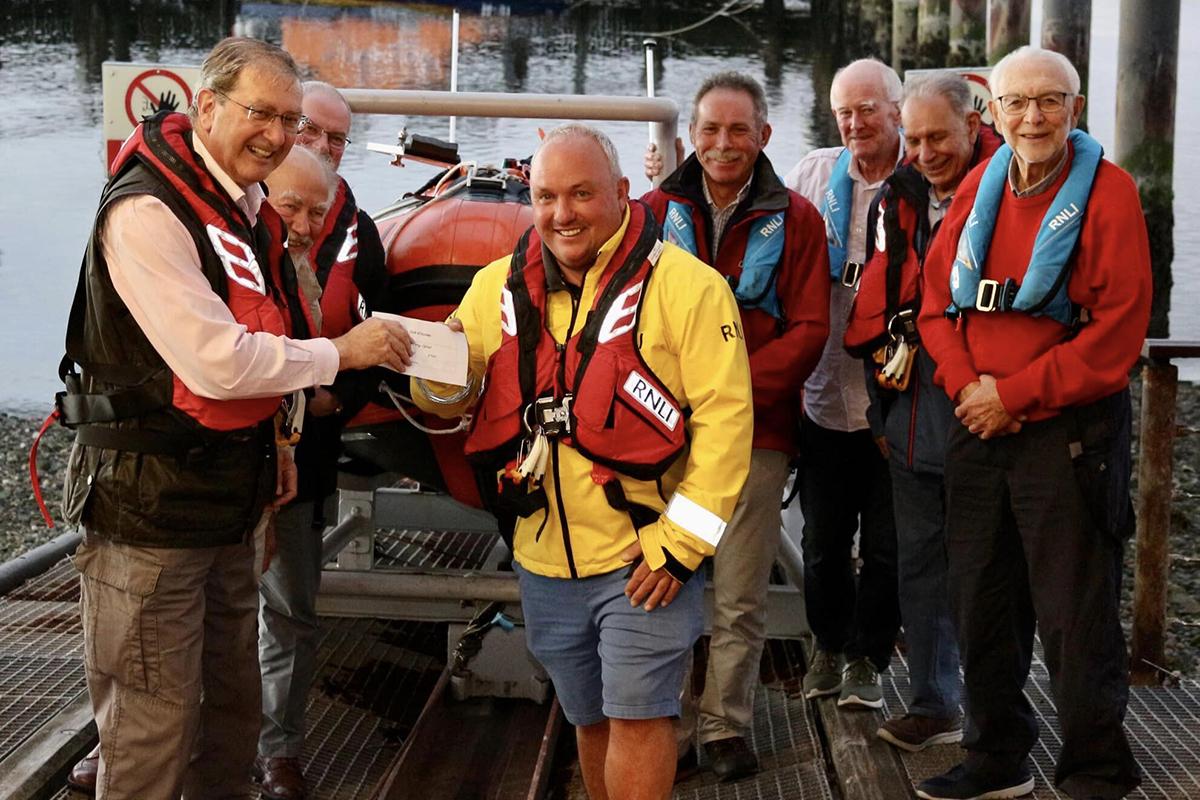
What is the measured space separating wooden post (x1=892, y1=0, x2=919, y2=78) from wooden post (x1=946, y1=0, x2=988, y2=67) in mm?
3930

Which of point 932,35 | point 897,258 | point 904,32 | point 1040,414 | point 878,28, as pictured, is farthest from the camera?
point 878,28

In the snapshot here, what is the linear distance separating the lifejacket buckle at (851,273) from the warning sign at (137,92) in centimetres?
334

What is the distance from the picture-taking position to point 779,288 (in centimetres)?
303

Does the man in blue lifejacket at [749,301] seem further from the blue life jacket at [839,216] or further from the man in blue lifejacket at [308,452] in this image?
the man in blue lifejacket at [308,452]

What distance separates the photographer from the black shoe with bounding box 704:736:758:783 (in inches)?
123

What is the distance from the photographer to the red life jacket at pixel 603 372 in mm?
2346

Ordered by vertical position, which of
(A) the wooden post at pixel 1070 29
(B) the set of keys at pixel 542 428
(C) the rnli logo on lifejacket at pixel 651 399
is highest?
(A) the wooden post at pixel 1070 29

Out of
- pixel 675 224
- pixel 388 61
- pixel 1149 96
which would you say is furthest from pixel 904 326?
pixel 388 61

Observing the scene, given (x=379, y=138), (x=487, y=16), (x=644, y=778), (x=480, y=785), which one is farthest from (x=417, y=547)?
(x=487, y=16)

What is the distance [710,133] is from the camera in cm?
303

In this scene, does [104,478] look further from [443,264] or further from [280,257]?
[443,264]

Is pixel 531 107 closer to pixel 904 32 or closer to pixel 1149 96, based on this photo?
pixel 1149 96

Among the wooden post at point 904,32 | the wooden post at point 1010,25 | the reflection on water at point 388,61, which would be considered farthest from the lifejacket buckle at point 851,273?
the reflection on water at point 388,61

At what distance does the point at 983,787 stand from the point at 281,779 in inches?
56.0
